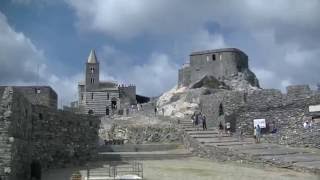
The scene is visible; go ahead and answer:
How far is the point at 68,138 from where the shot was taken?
910 inches

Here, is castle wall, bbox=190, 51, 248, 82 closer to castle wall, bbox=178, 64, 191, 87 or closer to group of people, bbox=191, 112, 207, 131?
castle wall, bbox=178, 64, 191, 87

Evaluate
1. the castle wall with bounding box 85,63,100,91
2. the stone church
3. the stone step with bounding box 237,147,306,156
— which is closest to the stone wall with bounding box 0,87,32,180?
the stone step with bounding box 237,147,306,156

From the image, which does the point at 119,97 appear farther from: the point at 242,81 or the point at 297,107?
the point at 297,107

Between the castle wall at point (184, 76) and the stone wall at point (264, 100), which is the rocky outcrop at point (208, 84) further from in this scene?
the stone wall at point (264, 100)

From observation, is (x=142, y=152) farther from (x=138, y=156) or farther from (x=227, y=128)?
(x=227, y=128)

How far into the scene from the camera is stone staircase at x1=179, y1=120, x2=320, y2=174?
22.0 metres

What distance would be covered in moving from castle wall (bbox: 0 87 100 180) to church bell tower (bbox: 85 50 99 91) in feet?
242

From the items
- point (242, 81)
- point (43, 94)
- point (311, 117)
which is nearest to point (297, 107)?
point (311, 117)

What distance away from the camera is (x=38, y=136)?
20359 mm

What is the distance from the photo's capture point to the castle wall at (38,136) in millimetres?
16125

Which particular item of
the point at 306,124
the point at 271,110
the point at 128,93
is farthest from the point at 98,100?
the point at 306,124

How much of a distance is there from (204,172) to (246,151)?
527cm

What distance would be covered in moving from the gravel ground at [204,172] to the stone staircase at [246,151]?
707 mm

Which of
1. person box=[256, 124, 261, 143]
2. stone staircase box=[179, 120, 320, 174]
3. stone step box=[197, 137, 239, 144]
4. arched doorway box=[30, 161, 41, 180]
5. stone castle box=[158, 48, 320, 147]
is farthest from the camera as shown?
person box=[256, 124, 261, 143]
